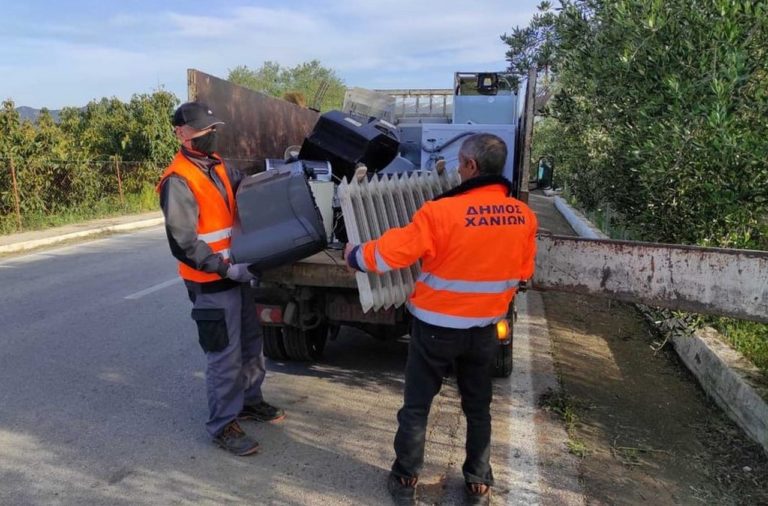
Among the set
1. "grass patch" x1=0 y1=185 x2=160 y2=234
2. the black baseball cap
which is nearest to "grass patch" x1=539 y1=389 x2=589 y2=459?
the black baseball cap

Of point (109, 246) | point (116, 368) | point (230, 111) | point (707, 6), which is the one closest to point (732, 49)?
point (707, 6)

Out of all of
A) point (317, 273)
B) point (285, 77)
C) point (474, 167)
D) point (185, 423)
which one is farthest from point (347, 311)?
point (285, 77)

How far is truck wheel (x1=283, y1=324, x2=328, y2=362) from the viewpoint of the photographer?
492 centimetres

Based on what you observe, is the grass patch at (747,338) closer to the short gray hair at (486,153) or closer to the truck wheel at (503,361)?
the truck wheel at (503,361)

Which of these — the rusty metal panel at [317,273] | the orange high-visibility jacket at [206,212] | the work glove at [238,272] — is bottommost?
the rusty metal panel at [317,273]

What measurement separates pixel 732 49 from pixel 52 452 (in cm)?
417

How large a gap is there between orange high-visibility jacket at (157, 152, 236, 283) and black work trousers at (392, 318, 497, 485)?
130 cm

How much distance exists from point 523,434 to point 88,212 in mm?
15520

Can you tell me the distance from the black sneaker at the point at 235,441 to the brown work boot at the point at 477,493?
1.29m

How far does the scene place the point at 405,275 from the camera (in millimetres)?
3844

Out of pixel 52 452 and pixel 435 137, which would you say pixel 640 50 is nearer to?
pixel 435 137

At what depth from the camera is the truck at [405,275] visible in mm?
3088

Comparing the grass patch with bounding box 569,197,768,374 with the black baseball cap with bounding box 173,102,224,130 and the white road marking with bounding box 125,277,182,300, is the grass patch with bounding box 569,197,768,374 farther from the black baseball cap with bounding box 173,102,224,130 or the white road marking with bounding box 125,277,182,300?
the white road marking with bounding box 125,277,182,300

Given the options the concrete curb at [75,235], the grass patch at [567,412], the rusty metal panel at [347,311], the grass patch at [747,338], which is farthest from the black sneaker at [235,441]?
the concrete curb at [75,235]
